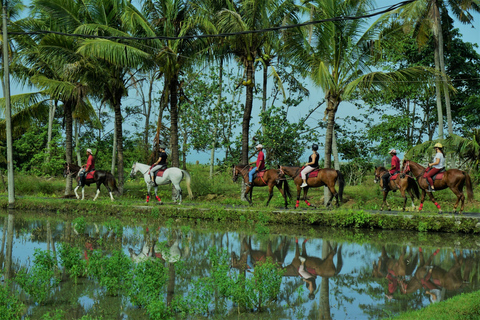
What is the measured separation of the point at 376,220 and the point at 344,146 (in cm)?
1011

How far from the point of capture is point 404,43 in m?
27.0

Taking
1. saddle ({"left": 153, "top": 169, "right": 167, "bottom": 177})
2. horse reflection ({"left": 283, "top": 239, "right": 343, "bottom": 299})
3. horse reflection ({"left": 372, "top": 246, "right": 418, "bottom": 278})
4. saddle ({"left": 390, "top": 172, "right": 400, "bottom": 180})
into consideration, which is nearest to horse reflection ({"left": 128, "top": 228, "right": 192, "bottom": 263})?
horse reflection ({"left": 283, "top": 239, "right": 343, "bottom": 299})

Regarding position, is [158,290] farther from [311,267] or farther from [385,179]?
[385,179]

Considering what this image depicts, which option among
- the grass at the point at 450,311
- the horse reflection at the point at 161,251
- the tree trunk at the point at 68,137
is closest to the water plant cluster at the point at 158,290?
the horse reflection at the point at 161,251

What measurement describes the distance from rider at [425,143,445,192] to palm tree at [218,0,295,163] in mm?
8181

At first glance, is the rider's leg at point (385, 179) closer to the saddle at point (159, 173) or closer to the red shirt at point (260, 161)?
the red shirt at point (260, 161)

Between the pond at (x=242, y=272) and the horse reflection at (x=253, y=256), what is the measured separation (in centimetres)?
2

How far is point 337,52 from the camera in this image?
19297 millimetres

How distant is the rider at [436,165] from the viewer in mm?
15250

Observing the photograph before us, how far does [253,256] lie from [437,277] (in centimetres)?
359

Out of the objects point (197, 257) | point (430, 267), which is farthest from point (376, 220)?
point (197, 257)

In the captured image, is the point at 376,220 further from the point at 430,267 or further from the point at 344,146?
the point at 344,146

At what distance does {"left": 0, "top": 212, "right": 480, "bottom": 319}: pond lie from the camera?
6.43m

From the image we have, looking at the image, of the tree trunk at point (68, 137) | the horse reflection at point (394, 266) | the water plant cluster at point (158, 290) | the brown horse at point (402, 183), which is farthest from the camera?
the tree trunk at point (68, 137)
